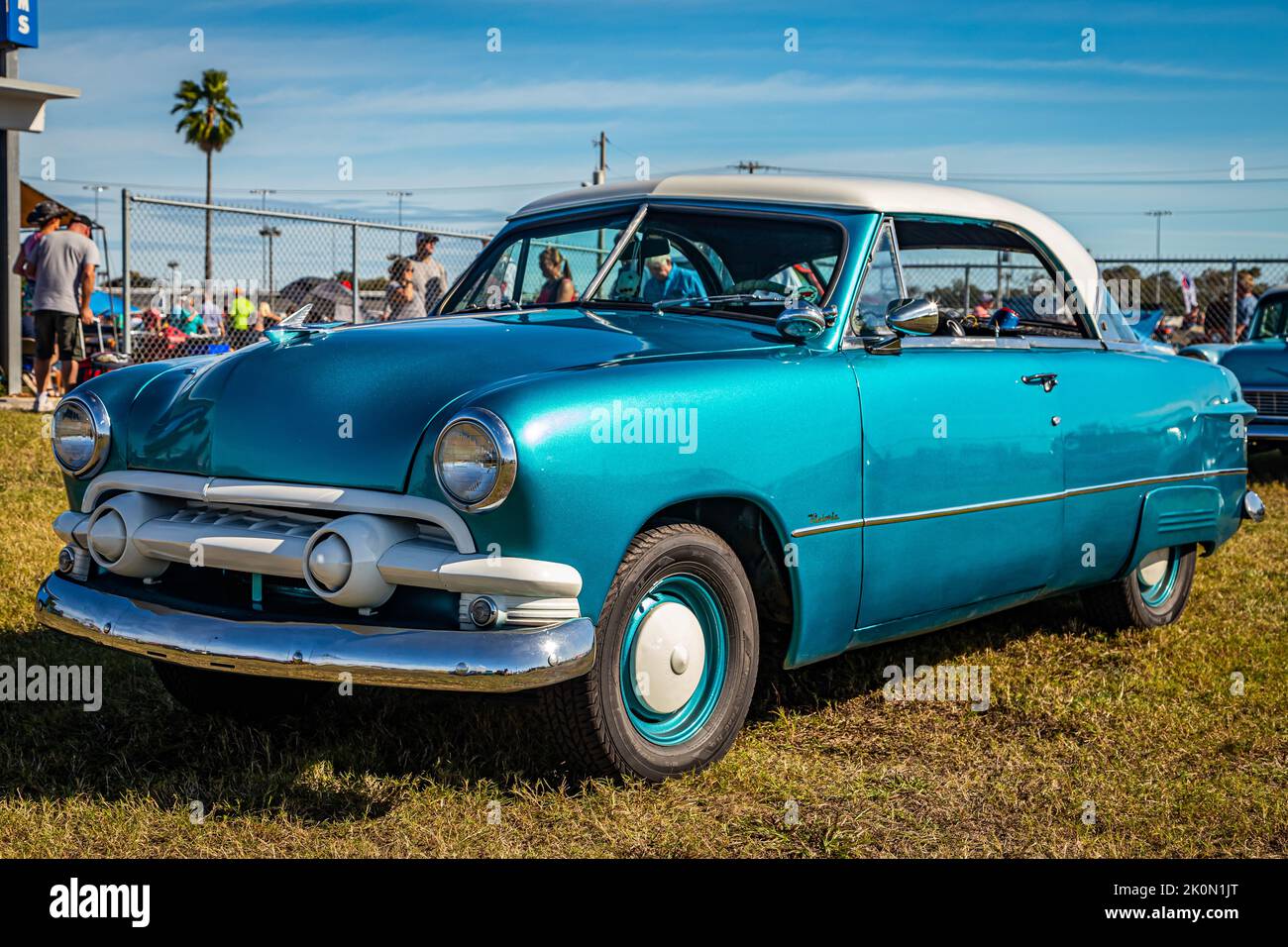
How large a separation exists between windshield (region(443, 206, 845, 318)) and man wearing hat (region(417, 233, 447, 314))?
221 inches

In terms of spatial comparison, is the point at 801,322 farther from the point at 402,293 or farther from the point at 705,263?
the point at 402,293

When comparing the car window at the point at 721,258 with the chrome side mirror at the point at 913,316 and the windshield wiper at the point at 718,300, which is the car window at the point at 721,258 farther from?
the chrome side mirror at the point at 913,316

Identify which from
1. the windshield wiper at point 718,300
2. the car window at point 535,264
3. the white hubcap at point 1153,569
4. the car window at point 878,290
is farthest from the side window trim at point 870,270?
the white hubcap at point 1153,569

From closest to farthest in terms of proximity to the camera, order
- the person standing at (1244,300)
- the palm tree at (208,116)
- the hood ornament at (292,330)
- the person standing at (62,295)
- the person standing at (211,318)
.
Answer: the hood ornament at (292,330) < the person standing at (62,295) < the person standing at (1244,300) < the person standing at (211,318) < the palm tree at (208,116)

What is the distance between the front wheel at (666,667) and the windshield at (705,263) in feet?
3.21

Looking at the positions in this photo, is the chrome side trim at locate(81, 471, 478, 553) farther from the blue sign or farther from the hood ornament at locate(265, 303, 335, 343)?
the blue sign

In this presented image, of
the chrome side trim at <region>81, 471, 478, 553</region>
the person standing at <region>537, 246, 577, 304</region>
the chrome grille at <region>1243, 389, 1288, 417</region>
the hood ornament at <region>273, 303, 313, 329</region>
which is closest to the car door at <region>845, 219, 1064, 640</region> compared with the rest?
the person standing at <region>537, 246, 577, 304</region>

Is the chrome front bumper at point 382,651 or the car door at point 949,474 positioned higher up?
the car door at point 949,474

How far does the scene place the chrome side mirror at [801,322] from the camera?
12.2 ft

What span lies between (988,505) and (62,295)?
9.14 m
